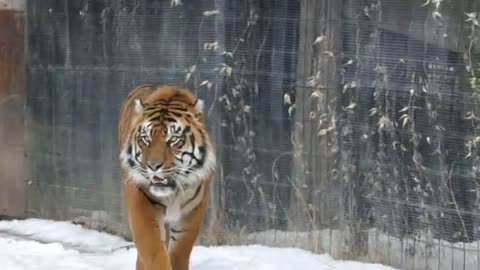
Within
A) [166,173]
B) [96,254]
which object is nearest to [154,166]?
[166,173]

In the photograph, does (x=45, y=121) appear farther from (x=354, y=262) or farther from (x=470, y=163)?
(x=470, y=163)

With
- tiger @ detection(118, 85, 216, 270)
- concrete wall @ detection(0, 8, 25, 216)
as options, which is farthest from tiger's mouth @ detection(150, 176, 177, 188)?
Result: concrete wall @ detection(0, 8, 25, 216)

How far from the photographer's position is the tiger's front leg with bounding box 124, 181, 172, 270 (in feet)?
17.8

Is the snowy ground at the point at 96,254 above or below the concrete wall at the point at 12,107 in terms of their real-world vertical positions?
below

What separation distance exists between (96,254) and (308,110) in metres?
2.12

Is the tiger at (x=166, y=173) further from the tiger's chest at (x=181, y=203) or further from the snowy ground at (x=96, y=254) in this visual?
the snowy ground at (x=96, y=254)

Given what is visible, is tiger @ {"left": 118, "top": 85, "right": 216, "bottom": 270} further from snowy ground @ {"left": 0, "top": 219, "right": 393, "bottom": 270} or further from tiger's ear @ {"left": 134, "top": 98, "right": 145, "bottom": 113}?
snowy ground @ {"left": 0, "top": 219, "right": 393, "bottom": 270}

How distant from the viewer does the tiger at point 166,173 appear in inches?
210

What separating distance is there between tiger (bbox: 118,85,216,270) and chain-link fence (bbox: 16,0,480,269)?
1.23 metres

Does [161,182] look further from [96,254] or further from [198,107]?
[96,254]

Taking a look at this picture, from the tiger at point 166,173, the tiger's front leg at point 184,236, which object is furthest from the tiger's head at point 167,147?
the tiger's front leg at point 184,236

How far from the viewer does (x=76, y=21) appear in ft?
26.1

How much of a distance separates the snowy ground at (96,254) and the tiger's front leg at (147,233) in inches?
44.4

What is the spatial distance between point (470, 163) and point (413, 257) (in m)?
0.79
